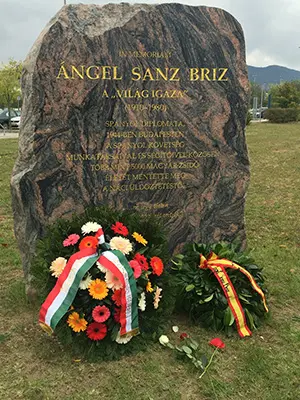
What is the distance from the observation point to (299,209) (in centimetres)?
741

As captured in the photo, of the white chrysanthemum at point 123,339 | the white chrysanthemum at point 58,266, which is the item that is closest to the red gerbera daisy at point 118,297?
the white chrysanthemum at point 123,339

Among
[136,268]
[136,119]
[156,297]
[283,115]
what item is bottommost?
[283,115]

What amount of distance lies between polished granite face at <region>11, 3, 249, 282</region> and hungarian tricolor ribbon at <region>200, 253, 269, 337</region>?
59 centimetres

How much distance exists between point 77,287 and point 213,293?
1142mm

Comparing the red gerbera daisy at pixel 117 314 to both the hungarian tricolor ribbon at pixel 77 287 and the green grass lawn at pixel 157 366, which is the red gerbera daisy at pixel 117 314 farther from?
the green grass lawn at pixel 157 366

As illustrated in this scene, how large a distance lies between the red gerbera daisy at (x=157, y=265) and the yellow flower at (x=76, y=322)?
0.61m

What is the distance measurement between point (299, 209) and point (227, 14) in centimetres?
418

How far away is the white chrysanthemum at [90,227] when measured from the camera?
3.21 m

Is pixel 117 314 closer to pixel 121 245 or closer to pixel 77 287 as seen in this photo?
pixel 77 287

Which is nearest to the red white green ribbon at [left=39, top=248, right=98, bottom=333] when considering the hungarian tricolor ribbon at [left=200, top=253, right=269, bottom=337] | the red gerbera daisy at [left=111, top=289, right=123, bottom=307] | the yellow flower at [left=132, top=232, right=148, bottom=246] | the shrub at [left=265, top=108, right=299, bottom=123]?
the red gerbera daisy at [left=111, top=289, right=123, bottom=307]

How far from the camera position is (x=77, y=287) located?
299 centimetres

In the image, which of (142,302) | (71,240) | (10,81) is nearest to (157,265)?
(142,302)

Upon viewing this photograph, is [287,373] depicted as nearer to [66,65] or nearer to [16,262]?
[66,65]

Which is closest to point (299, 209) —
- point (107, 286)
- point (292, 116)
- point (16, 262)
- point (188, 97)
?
point (188, 97)
